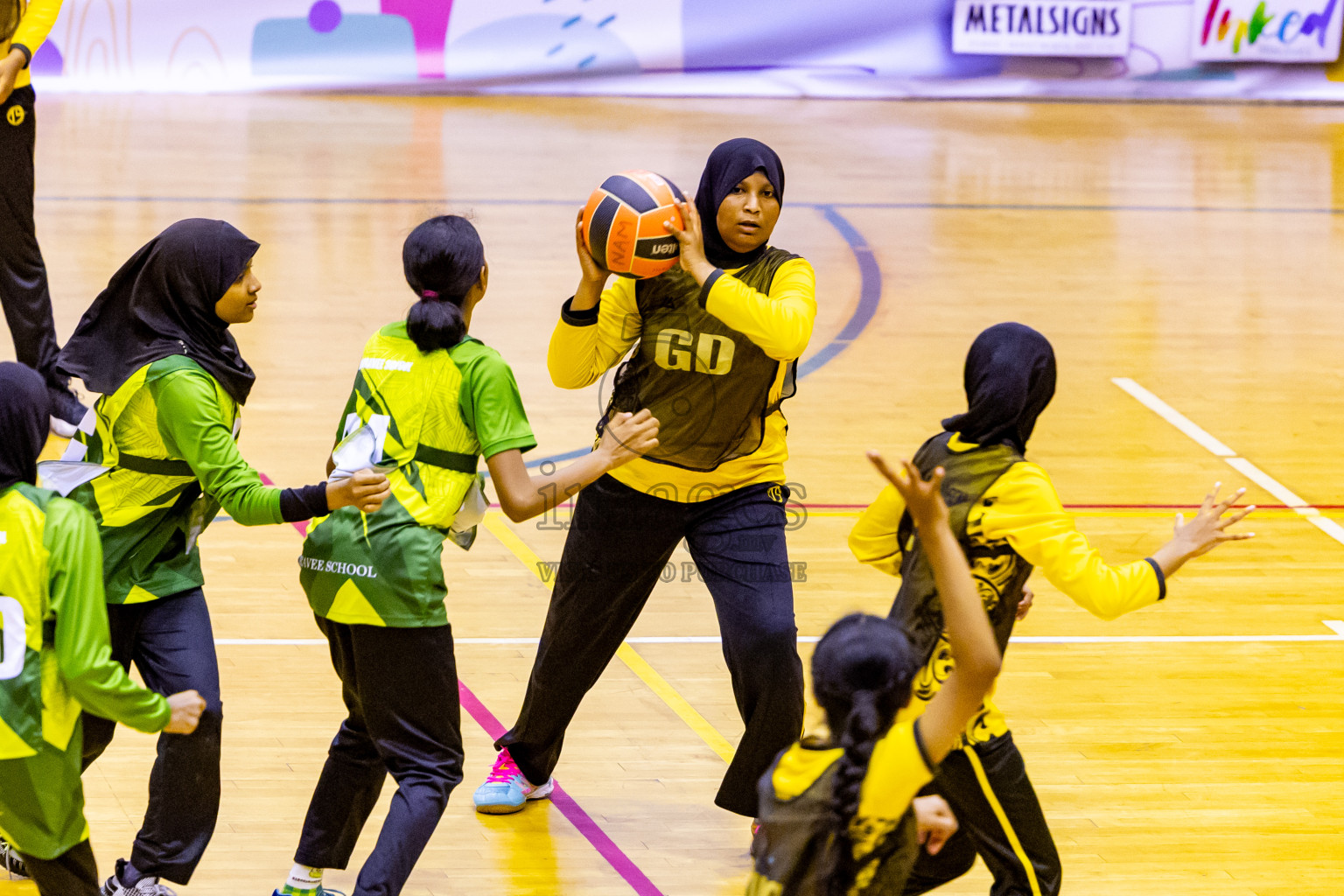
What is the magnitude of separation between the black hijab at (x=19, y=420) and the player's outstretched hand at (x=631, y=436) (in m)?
1.25

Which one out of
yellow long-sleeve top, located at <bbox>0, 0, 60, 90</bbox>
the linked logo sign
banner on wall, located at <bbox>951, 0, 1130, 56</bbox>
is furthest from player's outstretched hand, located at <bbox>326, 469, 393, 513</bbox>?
the linked logo sign

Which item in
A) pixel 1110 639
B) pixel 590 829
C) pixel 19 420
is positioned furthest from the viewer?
pixel 1110 639

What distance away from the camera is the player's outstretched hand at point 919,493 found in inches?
103

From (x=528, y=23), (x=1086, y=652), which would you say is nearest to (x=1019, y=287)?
(x=1086, y=652)

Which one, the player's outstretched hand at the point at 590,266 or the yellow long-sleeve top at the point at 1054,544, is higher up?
the player's outstretched hand at the point at 590,266

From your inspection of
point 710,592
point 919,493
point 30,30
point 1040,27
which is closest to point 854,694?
point 919,493

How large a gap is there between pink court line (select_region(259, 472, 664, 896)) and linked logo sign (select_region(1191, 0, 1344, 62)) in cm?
1408

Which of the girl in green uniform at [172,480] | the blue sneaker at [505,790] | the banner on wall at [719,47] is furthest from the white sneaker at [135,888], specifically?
the banner on wall at [719,47]

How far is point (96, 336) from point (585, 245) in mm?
1225

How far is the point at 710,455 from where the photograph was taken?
420 cm

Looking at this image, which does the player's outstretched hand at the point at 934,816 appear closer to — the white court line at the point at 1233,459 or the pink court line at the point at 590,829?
the pink court line at the point at 590,829

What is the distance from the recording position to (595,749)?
4.89 metres

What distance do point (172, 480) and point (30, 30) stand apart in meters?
4.33

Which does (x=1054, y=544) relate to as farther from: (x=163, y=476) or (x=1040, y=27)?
(x=1040, y=27)
